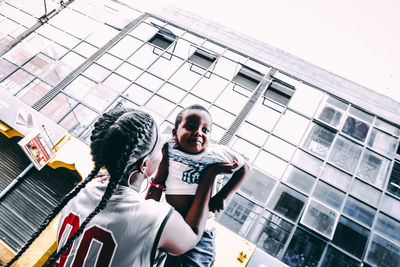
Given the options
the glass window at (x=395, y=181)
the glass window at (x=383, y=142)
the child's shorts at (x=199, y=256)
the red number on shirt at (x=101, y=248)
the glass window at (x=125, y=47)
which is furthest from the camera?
the glass window at (x=125, y=47)

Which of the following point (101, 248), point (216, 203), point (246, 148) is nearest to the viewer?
point (101, 248)

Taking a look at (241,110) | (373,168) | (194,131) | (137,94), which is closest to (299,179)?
(373,168)

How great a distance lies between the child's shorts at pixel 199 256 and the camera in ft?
9.02

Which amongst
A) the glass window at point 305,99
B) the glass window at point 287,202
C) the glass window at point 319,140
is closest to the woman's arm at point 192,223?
the glass window at point 287,202

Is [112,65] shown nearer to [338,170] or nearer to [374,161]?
[338,170]

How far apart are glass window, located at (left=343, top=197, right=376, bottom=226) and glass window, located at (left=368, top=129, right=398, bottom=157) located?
7.33 feet

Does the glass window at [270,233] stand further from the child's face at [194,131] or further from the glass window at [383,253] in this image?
the child's face at [194,131]

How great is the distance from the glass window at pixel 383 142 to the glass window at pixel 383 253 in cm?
301

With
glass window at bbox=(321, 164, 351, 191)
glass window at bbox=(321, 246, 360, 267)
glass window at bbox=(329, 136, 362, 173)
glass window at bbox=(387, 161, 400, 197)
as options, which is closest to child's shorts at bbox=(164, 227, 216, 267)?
glass window at bbox=(321, 246, 360, 267)

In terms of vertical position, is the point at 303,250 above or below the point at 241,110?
below

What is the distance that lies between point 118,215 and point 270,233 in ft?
19.0

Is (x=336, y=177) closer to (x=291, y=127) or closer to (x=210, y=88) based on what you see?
(x=291, y=127)

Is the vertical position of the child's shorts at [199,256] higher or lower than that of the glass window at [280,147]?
lower

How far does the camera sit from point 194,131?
3.13m
